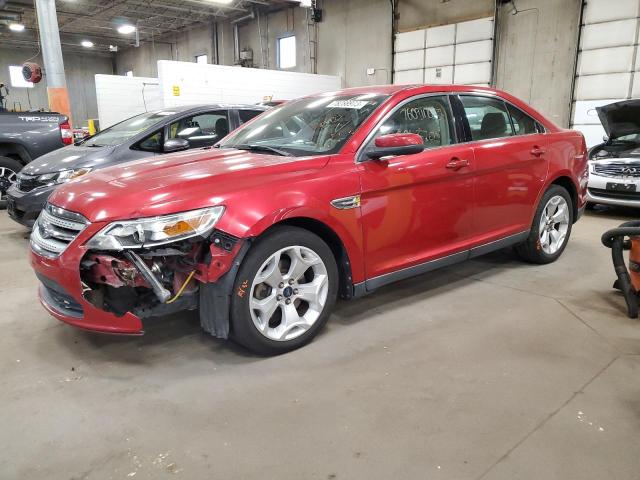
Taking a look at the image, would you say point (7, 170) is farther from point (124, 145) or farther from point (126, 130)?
point (124, 145)

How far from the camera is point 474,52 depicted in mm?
10844

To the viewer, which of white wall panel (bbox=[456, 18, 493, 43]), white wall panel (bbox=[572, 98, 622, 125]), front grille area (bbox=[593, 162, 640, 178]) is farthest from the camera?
white wall panel (bbox=[456, 18, 493, 43])

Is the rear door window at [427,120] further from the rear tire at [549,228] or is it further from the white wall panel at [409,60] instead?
the white wall panel at [409,60]

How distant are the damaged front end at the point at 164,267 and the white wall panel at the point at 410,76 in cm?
1057

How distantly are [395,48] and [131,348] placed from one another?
37.7 feet

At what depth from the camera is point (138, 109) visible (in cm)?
1136

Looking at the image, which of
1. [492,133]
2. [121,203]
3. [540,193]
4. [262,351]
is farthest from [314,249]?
[540,193]

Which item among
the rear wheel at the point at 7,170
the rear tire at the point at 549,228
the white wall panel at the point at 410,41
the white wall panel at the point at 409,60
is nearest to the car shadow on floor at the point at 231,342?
the rear tire at the point at 549,228

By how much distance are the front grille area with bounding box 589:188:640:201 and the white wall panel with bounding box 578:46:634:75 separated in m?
4.10

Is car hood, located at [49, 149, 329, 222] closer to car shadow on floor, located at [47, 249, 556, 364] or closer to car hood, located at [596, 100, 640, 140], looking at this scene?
car shadow on floor, located at [47, 249, 556, 364]

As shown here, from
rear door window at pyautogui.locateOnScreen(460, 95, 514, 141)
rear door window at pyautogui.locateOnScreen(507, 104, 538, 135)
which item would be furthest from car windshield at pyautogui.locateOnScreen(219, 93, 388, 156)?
rear door window at pyautogui.locateOnScreen(507, 104, 538, 135)

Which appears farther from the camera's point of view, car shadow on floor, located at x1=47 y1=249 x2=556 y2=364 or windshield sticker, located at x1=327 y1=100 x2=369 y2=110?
windshield sticker, located at x1=327 y1=100 x2=369 y2=110

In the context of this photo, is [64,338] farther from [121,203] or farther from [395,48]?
[395,48]

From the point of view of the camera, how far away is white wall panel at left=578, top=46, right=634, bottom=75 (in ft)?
29.2
